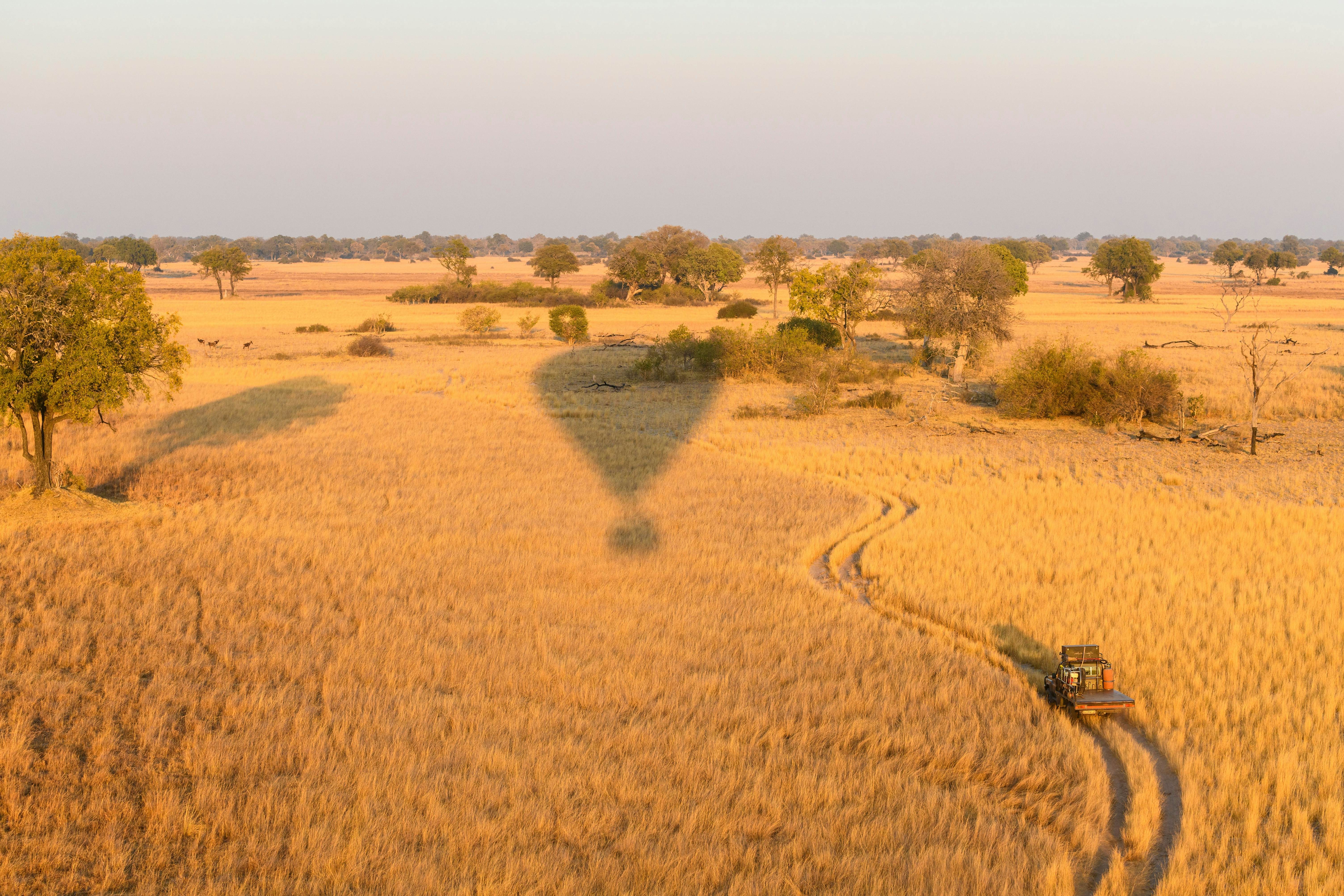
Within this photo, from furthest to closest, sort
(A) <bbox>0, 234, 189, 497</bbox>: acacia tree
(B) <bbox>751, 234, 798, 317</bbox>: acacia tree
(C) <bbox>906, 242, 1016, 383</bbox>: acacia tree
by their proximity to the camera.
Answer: (B) <bbox>751, 234, 798, 317</bbox>: acacia tree
(C) <bbox>906, 242, 1016, 383</bbox>: acacia tree
(A) <bbox>0, 234, 189, 497</bbox>: acacia tree

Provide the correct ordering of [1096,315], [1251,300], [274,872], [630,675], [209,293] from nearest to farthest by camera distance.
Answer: [274,872] < [630,675] < [1096,315] < [1251,300] < [209,293]

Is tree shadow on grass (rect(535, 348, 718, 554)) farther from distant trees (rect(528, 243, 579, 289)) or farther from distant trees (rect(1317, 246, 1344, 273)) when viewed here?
distant trees (rect(1317, 246, 1344, 273))

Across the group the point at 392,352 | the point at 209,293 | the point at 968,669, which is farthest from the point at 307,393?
the point at 209,293

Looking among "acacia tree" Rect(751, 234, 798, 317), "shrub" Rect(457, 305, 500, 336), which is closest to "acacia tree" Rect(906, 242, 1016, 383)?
"shrub" Rect(457, 305, 500, 336)

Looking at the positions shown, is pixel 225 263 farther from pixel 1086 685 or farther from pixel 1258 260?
pixel 1258 260

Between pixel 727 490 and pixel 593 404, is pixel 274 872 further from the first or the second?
pixel 593 404

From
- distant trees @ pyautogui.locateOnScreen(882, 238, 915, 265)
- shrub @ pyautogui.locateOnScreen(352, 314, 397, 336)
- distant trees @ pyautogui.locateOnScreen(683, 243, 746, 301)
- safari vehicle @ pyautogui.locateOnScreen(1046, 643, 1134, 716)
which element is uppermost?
distant trees @ pyautogui.locateOnScreen(882, 238, 915, 265)

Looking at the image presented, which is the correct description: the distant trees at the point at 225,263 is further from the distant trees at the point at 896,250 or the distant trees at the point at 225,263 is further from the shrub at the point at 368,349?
the distant trees at the point at 896,250
